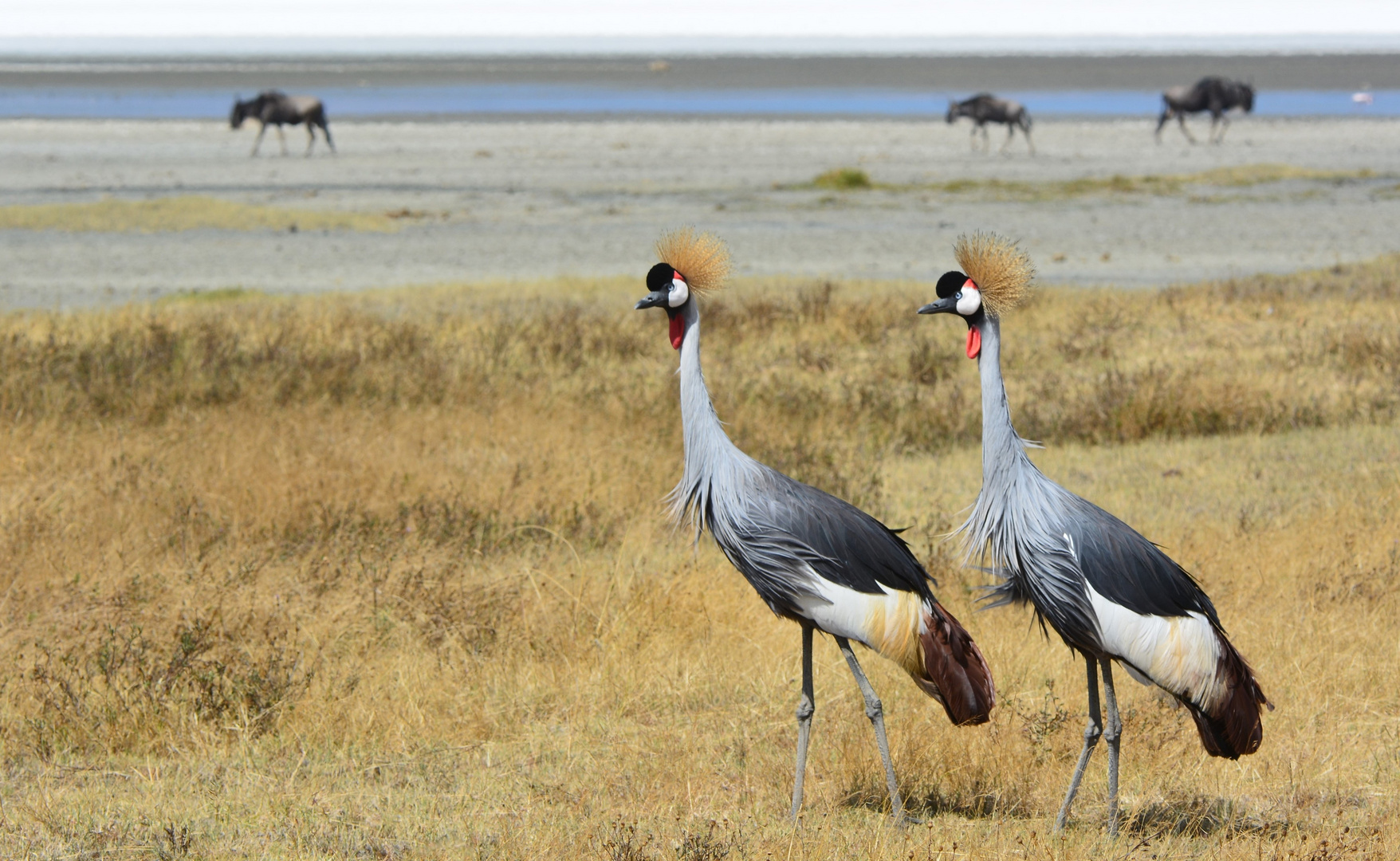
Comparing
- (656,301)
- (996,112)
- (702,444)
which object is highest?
(996,112)

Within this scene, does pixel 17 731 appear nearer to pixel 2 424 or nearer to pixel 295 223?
pixel 2 424

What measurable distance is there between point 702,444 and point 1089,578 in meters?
1.35

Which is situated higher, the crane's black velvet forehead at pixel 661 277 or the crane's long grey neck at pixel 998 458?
the crane's black velvet forehead at pixel 661 277

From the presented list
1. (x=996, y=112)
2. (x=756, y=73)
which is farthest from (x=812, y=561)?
(x=756, y=73)

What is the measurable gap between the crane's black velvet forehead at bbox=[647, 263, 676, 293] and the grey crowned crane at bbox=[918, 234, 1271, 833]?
0.90 metres

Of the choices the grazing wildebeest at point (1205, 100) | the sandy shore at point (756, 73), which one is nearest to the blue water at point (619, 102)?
the sandy shore at point (756, 73)

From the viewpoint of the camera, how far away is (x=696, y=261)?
15.8ft

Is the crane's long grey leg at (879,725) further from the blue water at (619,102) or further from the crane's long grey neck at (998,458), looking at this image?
the blue water at (619,102)

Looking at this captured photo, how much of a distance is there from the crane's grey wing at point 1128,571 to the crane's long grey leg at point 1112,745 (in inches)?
10.9

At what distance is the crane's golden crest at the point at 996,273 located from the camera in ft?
14.6

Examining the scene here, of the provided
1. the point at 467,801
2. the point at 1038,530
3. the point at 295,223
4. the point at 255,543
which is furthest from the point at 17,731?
the point at 295,223

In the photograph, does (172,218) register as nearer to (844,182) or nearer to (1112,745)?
(844,182)

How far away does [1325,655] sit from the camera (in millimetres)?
5945

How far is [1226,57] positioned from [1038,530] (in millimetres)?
164998
